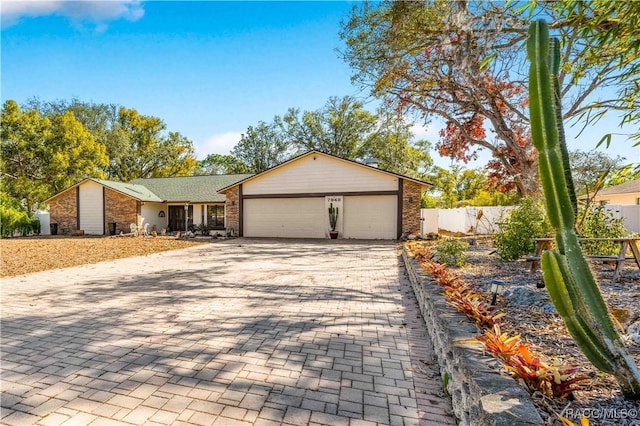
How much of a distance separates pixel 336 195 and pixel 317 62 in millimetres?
7148

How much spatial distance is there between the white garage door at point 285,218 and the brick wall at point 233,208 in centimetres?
45

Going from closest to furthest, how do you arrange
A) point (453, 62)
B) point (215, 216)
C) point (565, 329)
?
1. point (565, 329)
2. point (453, 62)
3. point (215, 216)

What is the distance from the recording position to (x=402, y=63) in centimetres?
966

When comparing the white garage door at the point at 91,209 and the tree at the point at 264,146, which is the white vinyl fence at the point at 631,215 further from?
the white garage door at the point at 91,209

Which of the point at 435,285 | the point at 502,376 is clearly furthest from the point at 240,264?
the point at 502,376

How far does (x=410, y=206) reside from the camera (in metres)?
Result: 15.9

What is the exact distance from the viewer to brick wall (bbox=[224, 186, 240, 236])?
1859cm

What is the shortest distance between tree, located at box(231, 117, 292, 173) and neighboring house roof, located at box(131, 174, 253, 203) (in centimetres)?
852

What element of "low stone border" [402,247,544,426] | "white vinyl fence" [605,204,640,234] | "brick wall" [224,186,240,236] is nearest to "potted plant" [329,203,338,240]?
"brick wall" [224,186,240,236]

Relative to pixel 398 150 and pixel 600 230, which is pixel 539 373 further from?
pixel 398 150

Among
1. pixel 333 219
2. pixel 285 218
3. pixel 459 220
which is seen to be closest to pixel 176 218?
pixel 285 218

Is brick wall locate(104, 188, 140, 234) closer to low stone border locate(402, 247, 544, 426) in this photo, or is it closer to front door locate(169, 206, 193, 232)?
front door locate(169, 206, 193, 232)

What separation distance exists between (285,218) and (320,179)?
3.07 metres

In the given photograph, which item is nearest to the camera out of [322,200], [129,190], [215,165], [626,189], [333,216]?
[333,216]
